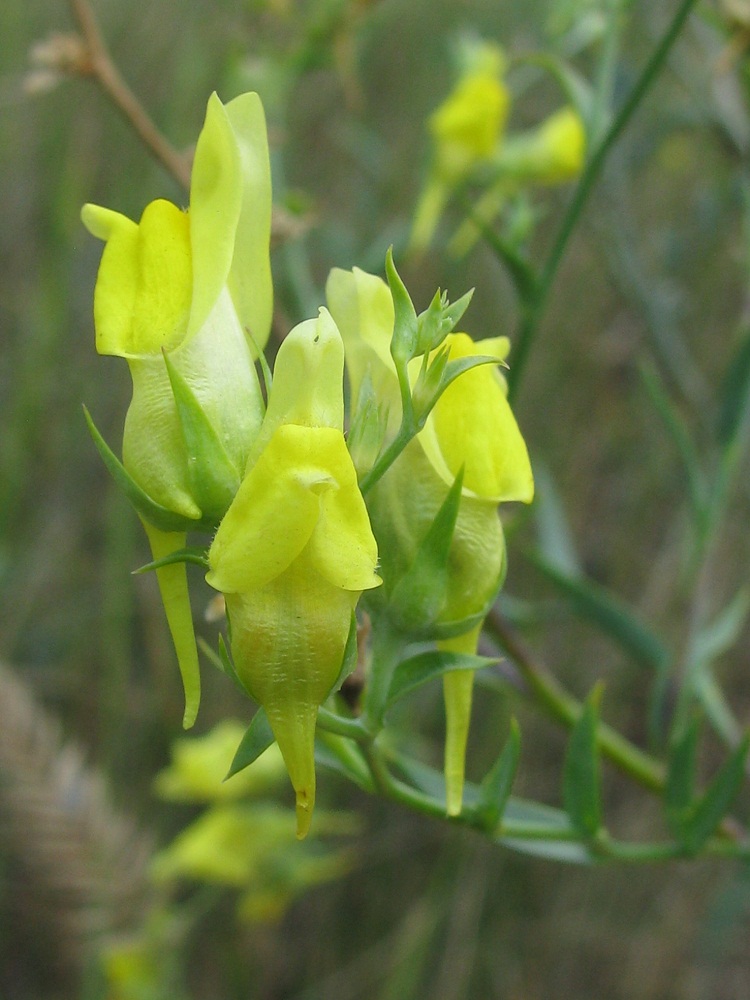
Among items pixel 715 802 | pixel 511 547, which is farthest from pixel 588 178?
pixel 511 547

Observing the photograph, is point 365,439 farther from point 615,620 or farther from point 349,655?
point 615,620

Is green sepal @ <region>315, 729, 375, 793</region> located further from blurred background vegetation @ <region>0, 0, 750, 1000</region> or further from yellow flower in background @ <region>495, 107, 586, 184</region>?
yellow flower in background @ <region>495, 107, 586, 184</region>

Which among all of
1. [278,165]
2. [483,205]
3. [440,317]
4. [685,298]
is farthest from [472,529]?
[685,298]

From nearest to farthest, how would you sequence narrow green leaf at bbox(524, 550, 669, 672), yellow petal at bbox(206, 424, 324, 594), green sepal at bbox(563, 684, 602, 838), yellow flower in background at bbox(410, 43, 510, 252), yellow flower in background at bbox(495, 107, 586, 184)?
yellow petal at bbox(206, 424, 324, 594)
green sepal at bbox(563, 684, 602, 838)
narrow green leaf at bbox(524, 550, 669, 672)
yellow flower in background at bbox(410, 43, 510, 252)
yellow flower in background at bbox(495, 107, 586, 184)

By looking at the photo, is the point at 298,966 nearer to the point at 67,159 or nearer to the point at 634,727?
the point at 634,727

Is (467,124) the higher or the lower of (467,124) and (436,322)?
the higher

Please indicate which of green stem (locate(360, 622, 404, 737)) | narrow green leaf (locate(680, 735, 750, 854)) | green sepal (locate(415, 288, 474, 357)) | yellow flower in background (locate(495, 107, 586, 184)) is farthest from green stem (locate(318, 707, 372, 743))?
yellow flower in background (locate(495, 107, 586, 184))
